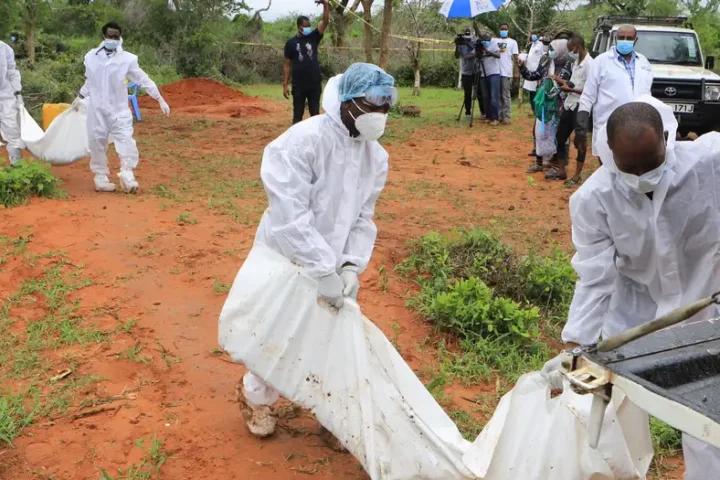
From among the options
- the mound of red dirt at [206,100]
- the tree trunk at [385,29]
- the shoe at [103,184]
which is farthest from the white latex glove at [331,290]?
the mound of red dirt at [206,100]

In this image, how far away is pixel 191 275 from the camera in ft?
16.2

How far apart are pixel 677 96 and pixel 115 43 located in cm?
728

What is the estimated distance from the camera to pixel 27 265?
5.03 meters

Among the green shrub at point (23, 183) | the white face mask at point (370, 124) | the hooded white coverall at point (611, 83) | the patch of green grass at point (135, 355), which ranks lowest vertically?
the patch of green grass at point (135, 355)

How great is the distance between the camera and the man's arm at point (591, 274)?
7.73ft

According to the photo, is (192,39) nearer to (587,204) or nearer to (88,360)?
(88,360)

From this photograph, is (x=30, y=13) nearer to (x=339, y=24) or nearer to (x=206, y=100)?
(x=206, y=100)

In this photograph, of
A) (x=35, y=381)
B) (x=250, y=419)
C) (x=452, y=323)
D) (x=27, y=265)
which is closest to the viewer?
(x=250, y=419)

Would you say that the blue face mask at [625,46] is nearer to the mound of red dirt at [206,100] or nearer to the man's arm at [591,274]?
the man's arm at [591,274]

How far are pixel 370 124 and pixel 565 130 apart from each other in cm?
572

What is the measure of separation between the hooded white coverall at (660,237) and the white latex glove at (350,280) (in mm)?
829

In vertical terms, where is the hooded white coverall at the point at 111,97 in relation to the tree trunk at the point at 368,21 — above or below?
below

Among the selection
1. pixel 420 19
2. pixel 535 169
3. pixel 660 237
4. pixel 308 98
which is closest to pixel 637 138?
pixel 660 237

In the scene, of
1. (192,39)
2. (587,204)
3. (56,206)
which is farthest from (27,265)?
(192,39)
